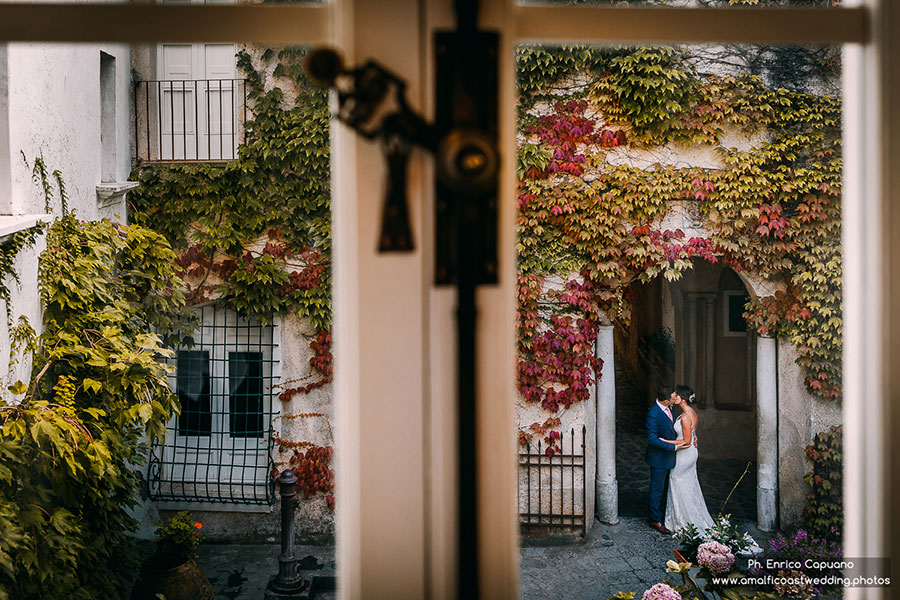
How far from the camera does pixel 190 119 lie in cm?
561

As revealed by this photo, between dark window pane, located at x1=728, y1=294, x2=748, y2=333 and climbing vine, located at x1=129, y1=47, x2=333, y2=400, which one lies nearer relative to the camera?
climbing vine, located at x1=129, y1=47, x2=333, y2=400

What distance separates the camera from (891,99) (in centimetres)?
63

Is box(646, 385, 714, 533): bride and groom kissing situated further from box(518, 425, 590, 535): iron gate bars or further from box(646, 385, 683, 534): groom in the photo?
box(518, 425, 590, 535): iron gate bars

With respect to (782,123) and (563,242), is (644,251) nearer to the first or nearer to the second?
(563,242)

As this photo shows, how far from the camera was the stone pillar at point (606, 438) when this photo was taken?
217 inches

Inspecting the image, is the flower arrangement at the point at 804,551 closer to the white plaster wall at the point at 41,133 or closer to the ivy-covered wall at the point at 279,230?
the ivy-covered wall at the point at 279,230

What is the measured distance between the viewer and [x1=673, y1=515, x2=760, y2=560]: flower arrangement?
181 inches

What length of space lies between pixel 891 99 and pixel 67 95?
4.36 metres

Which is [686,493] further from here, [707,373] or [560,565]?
[707,373]

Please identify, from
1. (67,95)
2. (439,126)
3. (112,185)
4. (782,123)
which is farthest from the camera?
(782,123)

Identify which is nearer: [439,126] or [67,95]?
[439,126]

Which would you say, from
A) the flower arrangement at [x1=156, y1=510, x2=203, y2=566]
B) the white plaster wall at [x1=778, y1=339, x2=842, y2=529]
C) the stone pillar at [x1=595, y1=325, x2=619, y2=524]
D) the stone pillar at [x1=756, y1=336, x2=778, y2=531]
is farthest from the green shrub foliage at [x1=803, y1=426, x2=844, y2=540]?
the flower arrangement at [x1=156, y1=510, x2=203, y2=566]

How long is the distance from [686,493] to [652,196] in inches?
84.4

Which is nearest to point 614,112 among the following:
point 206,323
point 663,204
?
point 663,204
